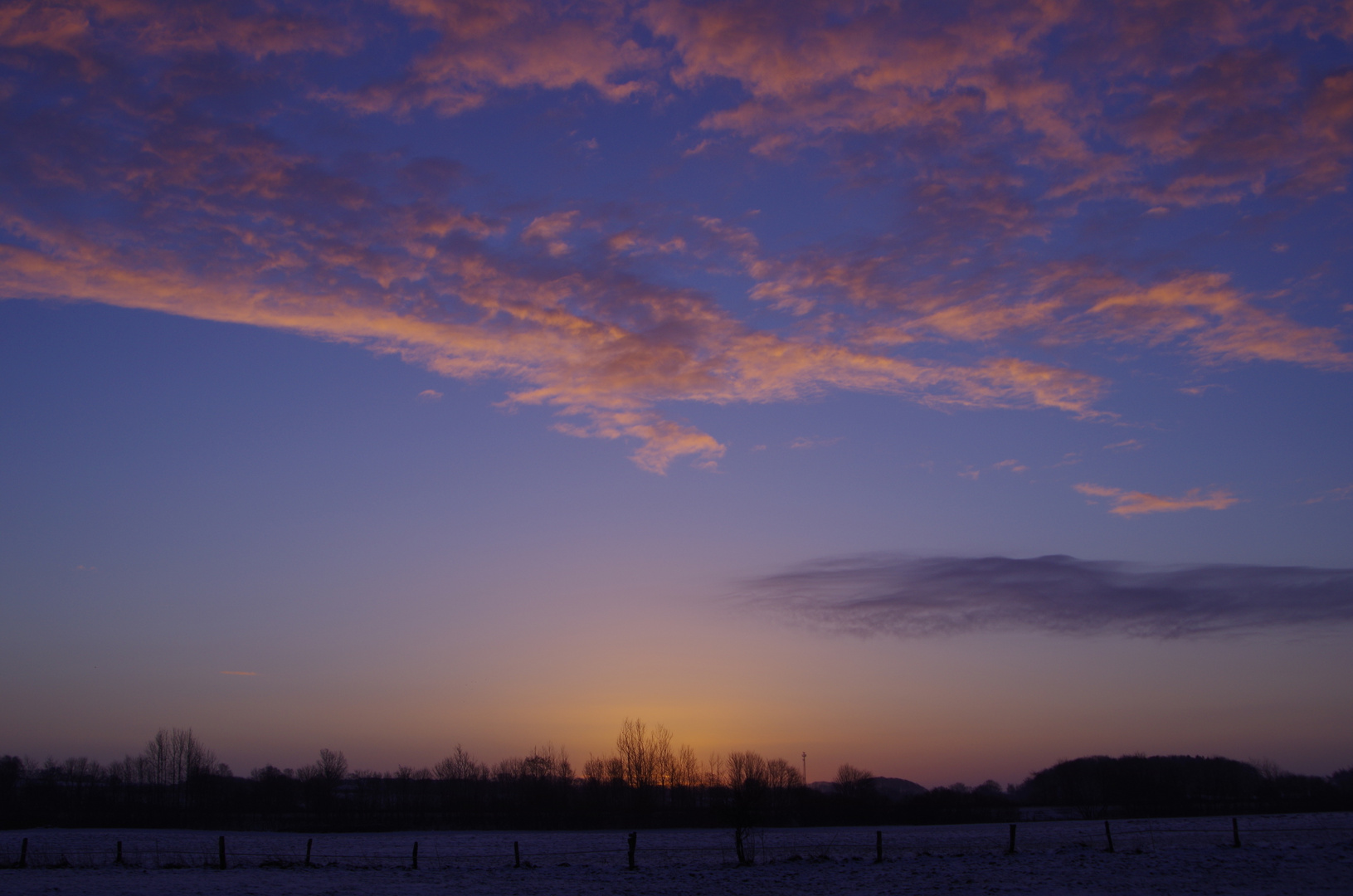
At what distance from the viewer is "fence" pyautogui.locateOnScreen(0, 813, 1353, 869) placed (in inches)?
1369

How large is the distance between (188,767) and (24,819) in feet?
217

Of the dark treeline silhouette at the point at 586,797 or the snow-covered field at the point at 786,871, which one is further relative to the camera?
the dark treeline silhouette at the point at 586,797

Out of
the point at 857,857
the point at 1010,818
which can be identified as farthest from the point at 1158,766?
the point at 857,857

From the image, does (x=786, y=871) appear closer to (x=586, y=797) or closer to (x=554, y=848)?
(x=554, y=848)

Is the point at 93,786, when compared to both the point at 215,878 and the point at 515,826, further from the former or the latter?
the point at 215,878

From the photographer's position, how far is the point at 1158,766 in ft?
628

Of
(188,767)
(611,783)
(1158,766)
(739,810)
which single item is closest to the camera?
(739,810)

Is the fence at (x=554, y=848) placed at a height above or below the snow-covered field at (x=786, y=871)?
below

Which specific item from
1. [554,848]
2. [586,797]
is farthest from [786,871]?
[586,797]

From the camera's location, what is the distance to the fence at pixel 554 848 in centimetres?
3478

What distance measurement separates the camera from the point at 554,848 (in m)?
54.3

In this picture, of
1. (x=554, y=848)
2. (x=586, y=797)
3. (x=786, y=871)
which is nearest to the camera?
(x=786, y=871)

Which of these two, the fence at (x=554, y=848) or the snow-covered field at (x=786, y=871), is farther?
the fence at (x=554, y=848)

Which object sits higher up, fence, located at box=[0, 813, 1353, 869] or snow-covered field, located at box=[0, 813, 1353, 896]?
snow-covered field, located at box=[0, 813, 1353, 896]
